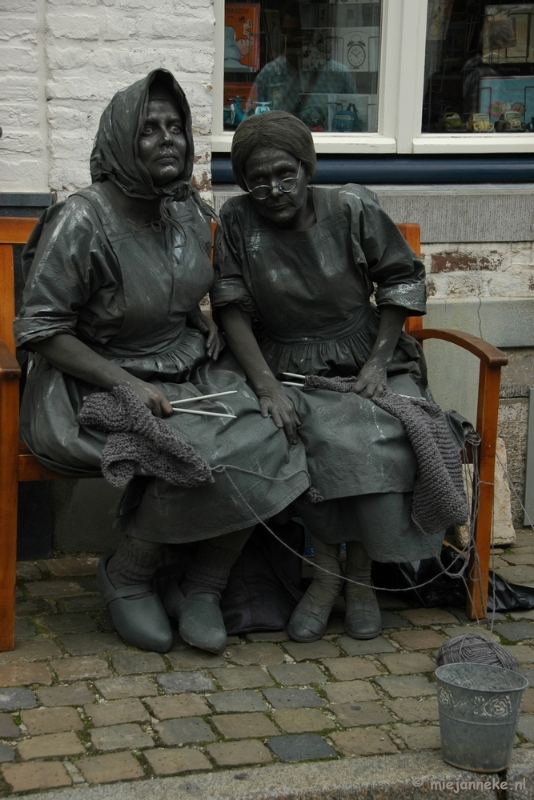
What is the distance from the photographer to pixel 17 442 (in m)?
3.62

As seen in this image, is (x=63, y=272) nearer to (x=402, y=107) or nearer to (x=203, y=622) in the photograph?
(x=203, y=622)

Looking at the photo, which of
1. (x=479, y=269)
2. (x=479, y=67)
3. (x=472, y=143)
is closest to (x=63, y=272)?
(x=479, y=269)

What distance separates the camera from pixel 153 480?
3568 millimetres

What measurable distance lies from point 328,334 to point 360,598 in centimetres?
93

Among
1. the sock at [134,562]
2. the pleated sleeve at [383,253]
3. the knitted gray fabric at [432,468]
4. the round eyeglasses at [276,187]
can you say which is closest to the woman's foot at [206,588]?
the sock at [134,562]

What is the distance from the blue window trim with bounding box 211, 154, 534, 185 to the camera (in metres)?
4.98

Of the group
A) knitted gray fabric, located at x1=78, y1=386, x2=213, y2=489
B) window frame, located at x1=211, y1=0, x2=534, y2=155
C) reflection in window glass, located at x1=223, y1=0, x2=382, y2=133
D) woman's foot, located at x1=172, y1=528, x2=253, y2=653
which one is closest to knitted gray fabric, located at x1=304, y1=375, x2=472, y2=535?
woman's foot, located at x1=172, y1=528, x2=253, y2=653

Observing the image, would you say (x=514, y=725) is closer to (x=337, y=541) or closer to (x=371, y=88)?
(x=337, y=541)

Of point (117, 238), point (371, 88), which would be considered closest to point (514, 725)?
point (117, 238)

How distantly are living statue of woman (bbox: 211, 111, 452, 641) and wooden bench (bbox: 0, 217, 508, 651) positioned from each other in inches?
9.8

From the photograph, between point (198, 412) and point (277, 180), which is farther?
point (277, 180)

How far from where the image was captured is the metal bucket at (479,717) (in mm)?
2824

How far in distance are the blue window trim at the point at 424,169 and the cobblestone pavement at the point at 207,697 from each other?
191 centimetres

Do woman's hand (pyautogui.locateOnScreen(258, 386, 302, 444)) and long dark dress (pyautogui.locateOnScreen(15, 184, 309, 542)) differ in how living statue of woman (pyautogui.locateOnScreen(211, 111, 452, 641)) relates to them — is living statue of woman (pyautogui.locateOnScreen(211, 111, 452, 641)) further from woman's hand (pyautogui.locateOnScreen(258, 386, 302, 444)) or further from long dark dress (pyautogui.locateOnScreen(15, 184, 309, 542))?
long dark dress (pyautogui.locateOnScreen(15, 184, 309, 542))
